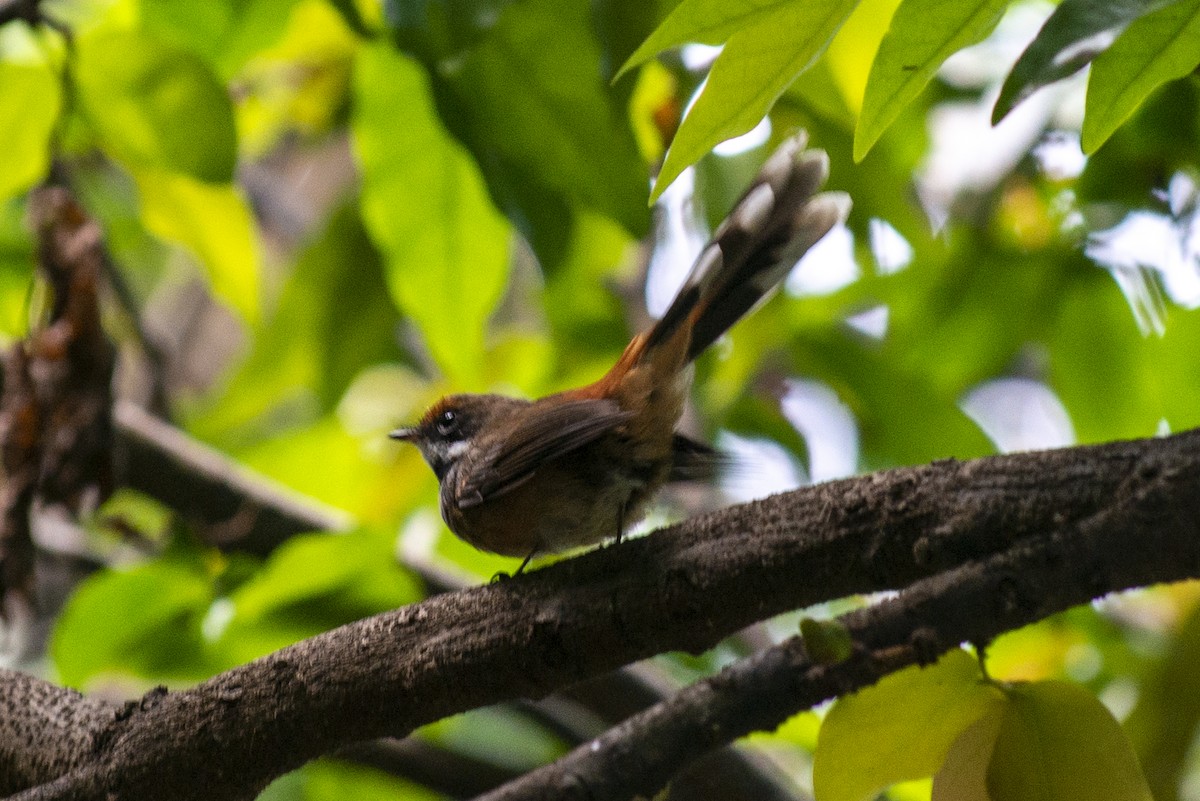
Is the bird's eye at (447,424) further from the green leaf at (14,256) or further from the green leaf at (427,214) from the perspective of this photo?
the green leaf at (14,256)

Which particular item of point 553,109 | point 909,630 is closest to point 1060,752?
point 909,630

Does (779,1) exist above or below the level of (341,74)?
above

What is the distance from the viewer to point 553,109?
2.50 meters

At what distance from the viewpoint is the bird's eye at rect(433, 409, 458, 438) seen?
3461 millimetres

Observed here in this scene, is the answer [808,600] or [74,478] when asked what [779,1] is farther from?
[74,478]

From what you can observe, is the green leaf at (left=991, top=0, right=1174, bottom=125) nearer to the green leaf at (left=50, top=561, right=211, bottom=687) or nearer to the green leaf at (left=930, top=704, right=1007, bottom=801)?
the green leaf at (left=930, top=704, right=1007, bottom=801)

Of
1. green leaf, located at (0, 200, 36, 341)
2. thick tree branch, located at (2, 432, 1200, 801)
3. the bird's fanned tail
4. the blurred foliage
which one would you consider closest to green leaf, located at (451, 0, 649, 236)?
the blurred foliage

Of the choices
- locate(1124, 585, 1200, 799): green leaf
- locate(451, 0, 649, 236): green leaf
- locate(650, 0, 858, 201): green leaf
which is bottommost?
locate(1124, 585, 1200, 799): green leaf

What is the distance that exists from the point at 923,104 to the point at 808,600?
8.16ft

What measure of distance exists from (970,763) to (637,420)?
129cm

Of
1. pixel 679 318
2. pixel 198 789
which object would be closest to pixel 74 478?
pixel 198 789

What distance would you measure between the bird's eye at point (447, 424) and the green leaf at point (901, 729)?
1.89 metres

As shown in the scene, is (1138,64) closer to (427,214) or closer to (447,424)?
(427,214)

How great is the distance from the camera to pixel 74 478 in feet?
10.00
